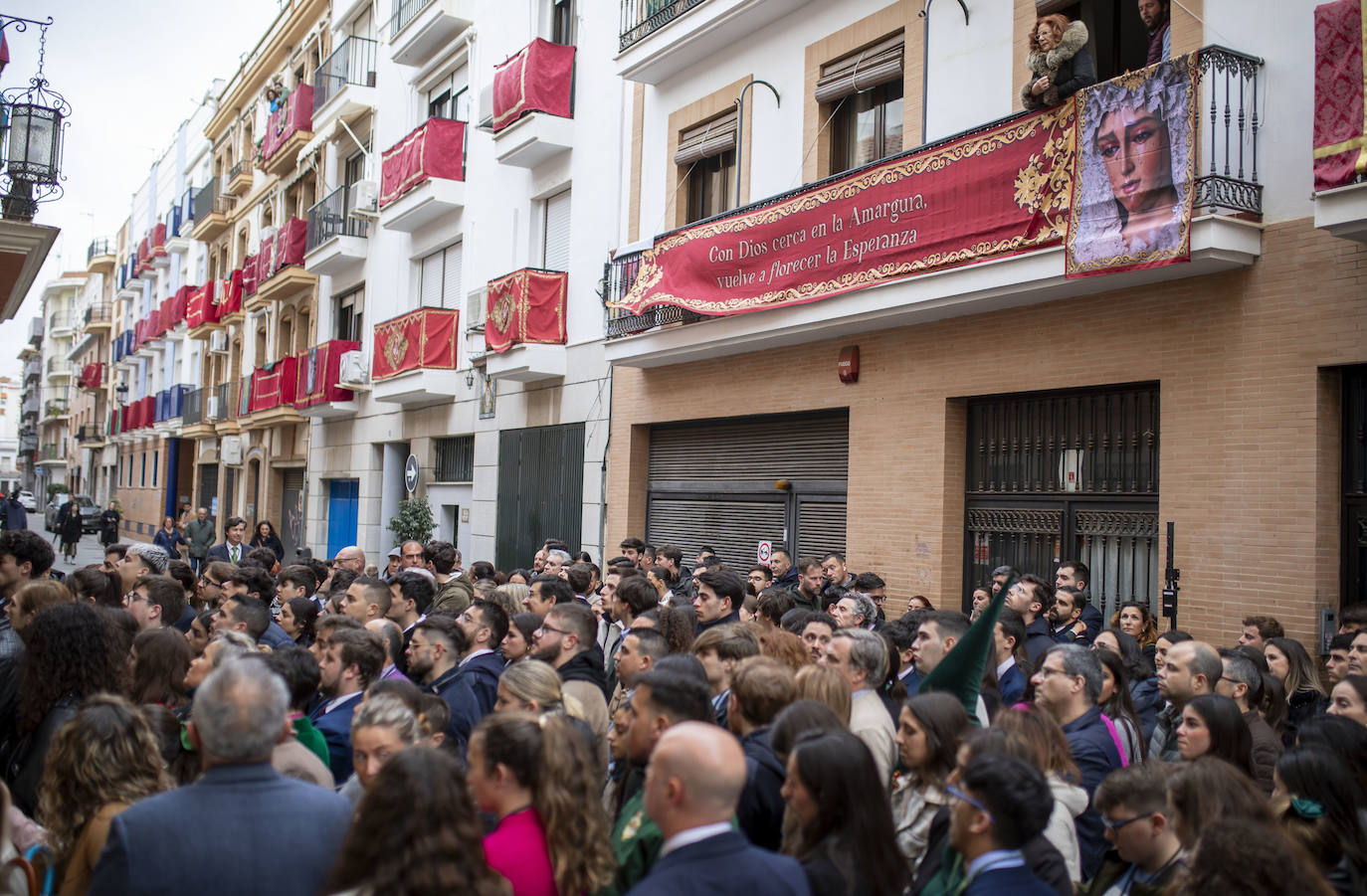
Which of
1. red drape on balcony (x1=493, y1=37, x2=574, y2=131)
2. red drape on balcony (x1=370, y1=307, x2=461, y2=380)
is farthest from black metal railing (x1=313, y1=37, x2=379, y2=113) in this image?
red drape on balcony (x1=493, y1=37, x2=574, y2=131)

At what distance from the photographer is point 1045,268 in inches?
360

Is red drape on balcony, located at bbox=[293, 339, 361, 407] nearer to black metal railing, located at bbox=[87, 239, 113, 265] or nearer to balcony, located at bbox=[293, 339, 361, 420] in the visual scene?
balcony, located at bbox=[293, 339, 361, 420]

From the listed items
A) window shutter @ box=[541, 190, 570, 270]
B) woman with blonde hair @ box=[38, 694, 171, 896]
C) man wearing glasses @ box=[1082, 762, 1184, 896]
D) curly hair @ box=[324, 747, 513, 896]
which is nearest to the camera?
curly hair @ box=[324, 747, 513, 896]

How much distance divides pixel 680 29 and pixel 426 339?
311 inches

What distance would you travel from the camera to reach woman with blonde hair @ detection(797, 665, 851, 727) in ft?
14.5

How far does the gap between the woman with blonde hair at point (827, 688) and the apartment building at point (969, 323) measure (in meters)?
4.91

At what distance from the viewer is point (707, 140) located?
14.3 meters

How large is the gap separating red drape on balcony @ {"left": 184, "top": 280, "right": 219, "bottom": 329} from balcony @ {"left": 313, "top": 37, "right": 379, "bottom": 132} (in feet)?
31.4

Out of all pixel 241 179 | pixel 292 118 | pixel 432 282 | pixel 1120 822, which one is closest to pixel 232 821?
pixel 1120 822

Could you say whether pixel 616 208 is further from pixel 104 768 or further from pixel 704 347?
pixel 104 768

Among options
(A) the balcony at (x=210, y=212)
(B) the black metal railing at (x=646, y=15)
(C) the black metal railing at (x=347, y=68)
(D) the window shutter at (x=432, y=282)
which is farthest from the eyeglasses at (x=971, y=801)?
(A) the balcony at (x=210, y=212)

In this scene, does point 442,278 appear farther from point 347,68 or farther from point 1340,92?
point 1340,92

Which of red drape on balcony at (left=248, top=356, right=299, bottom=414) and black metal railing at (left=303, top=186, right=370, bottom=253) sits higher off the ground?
black metal railing at (left=303, top=186, right=370, bottom=253)

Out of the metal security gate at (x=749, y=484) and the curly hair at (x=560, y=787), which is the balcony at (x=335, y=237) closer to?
the metal security gate at (x=749, y=484)
